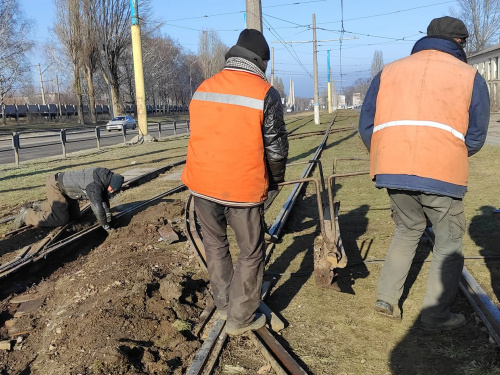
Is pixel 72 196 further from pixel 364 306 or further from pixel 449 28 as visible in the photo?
pixel 449 28

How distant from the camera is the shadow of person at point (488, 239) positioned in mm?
4197

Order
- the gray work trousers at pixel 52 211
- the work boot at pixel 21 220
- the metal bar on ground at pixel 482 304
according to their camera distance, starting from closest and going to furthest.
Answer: the metal bar on ground at pixel 482 304, the gray work trousers at pixel 52 211, the work boot at pixel 21 220

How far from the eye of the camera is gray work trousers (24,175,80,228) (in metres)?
6.85

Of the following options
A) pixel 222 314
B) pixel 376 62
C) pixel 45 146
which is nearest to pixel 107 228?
pixel 222 314

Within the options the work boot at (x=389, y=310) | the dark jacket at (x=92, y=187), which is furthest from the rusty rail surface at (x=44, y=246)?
the work boot at (x=389, y=310)

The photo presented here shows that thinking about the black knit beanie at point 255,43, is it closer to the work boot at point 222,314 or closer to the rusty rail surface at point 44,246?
the work boot at point 222,314

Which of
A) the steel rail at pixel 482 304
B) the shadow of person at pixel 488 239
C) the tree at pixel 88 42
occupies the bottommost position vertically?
the shadow of person at pixel 488 239

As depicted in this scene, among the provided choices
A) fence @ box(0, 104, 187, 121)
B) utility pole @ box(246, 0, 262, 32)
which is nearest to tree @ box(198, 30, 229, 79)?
fence @ box(0, 104, 187, 121)

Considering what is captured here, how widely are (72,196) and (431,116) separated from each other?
5368 mm

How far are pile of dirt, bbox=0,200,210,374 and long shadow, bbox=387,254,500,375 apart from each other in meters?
1.42

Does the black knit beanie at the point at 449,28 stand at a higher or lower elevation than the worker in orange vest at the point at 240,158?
higher

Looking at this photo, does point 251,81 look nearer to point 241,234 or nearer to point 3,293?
point 241,234

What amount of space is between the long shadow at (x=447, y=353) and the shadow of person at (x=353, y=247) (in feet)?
3.09

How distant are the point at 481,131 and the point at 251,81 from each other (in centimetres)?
155
